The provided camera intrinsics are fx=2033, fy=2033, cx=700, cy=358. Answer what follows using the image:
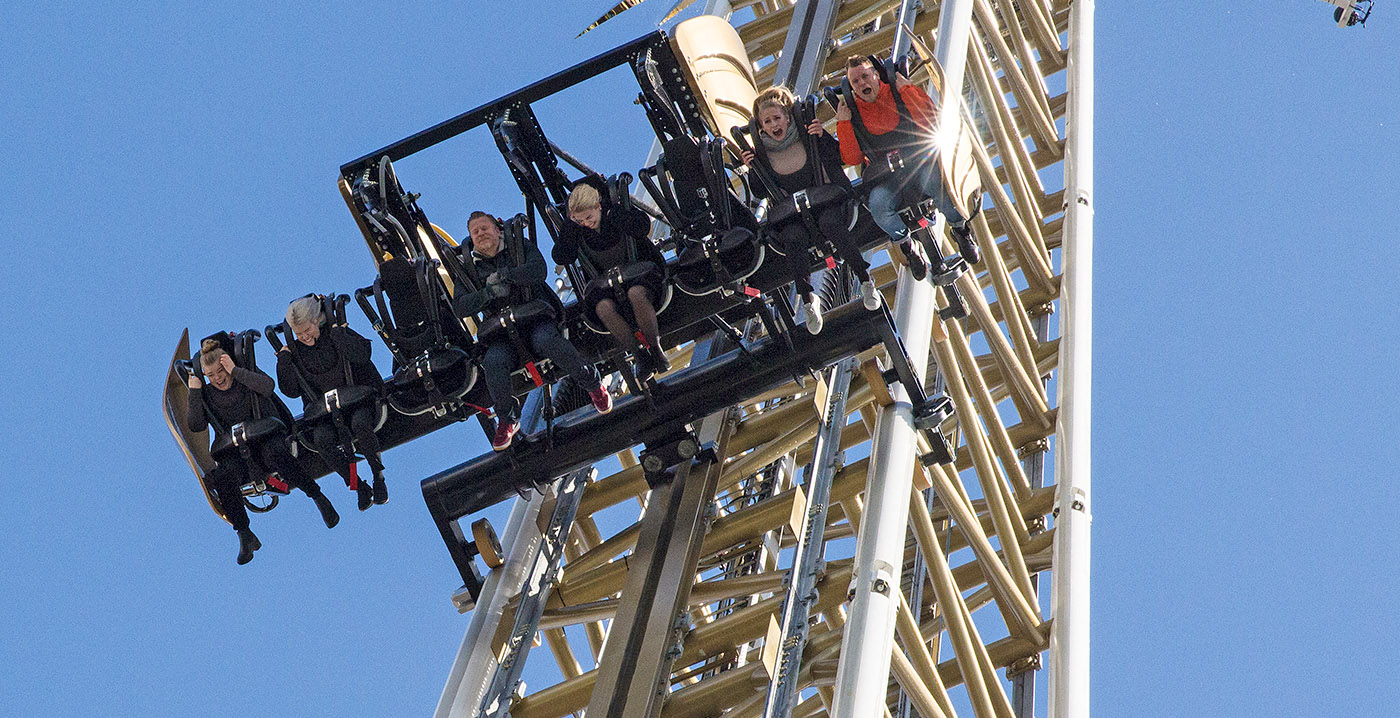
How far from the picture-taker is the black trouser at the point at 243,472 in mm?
12922

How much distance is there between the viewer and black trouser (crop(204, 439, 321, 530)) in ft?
42.4

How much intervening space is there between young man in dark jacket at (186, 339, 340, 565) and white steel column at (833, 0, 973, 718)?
3673 mm

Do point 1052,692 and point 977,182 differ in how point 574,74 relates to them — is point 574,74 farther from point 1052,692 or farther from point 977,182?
point 1052,692

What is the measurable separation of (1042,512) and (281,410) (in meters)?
5.72

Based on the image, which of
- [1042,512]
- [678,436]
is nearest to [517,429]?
[678,436]

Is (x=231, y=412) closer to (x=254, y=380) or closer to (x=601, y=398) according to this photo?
(x=254, y=380)

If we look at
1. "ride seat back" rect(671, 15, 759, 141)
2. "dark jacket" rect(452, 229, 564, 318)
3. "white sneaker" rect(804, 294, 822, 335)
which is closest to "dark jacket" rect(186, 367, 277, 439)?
"dark jacket" rect(452, 229, 564, 318)

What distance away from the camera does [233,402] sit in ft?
42.3

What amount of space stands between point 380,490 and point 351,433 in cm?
45

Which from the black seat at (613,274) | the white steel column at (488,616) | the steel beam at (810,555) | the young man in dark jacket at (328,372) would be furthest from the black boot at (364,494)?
the steel beam at (810,555)

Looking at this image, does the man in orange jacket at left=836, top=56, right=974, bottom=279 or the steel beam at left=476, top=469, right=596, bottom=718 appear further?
the steel beam at left=476, top=469, right=596, bottom=718

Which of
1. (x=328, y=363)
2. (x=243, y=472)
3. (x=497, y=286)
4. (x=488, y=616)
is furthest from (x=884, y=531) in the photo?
(x=243, y=472)

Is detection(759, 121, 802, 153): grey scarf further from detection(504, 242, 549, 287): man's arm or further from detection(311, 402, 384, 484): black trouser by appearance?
detection(311, 402, 384, 484): black trouser

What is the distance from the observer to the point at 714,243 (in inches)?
471
